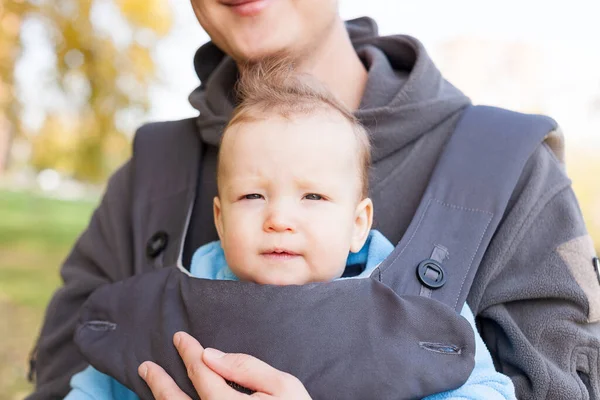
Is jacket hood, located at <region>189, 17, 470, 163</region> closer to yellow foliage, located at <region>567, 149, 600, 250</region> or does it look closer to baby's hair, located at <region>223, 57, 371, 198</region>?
baby's hair, located at <region>223, 57, 371, 198</region>

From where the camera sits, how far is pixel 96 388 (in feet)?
5.82

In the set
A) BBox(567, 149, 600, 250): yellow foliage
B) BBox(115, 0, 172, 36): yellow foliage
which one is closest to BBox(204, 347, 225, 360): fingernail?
Answer: BBox(115, 0, 172, 36): yellow foliage

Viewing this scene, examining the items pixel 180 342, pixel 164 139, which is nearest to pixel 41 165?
pixel 164 139

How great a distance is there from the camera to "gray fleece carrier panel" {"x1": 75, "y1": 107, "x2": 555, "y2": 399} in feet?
4.74

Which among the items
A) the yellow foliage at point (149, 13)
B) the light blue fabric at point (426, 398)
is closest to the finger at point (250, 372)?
the light blue fabric at point (426, 398)

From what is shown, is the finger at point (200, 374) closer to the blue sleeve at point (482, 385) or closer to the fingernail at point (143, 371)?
the fingernail at point (143, 371)

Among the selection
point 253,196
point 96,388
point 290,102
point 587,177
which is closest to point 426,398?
point 253,196

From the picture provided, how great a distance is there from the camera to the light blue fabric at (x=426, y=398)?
4.89ft

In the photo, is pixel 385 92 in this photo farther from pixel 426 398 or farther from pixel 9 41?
pixel 9 41

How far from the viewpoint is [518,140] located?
1798mm

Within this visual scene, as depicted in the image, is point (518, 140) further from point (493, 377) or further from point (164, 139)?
point (164, 139)

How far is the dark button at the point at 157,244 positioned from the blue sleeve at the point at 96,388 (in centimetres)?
33

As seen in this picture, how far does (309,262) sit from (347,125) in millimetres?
327

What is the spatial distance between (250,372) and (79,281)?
0.89 metres
